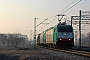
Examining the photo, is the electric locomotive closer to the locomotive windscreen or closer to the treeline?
the locomotive windscreen

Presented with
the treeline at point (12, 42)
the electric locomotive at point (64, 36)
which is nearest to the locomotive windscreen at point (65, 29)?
the electric locomotive at point (64, 36)

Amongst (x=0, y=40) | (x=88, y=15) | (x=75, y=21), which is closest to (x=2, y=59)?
(x=88, y=15)

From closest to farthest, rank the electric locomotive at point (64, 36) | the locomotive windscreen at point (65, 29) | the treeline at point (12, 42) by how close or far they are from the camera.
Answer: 1. the electric locomotive at point (64, 36)
2. the locomotive windscreen at point (65, 29)
3. the treeline at point (12, 42)

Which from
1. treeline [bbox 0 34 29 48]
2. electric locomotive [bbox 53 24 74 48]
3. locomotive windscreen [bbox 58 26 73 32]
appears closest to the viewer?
electric locomotive [bbox 53 24 74 48]

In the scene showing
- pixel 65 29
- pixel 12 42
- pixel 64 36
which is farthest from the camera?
pixel 12 42

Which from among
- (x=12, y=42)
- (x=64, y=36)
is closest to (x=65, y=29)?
(x=64, y=36)

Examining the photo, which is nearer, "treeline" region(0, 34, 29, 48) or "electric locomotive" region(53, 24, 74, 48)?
"electric locomotive" region(53, 24, 74, 48)

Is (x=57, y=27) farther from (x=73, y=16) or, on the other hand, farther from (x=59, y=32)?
(x=73, y=16)

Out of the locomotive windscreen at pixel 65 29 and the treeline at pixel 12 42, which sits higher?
the locomotive windscreen at pixel 65 29

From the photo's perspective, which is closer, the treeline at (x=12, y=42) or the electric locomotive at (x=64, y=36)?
the electric locomotive at (x=64, y=36)

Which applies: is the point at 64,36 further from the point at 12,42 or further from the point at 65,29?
the point at 12,42

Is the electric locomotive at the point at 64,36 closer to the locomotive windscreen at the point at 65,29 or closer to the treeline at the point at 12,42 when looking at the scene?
the locomotive windscreen at the point at 65,29

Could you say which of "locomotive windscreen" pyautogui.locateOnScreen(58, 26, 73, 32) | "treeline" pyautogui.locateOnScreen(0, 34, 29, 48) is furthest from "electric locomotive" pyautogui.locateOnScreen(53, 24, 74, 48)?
"treeline" pyautogui.locateOnScreen(0, 34, 29, 48)

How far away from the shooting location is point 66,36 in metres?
36.2
